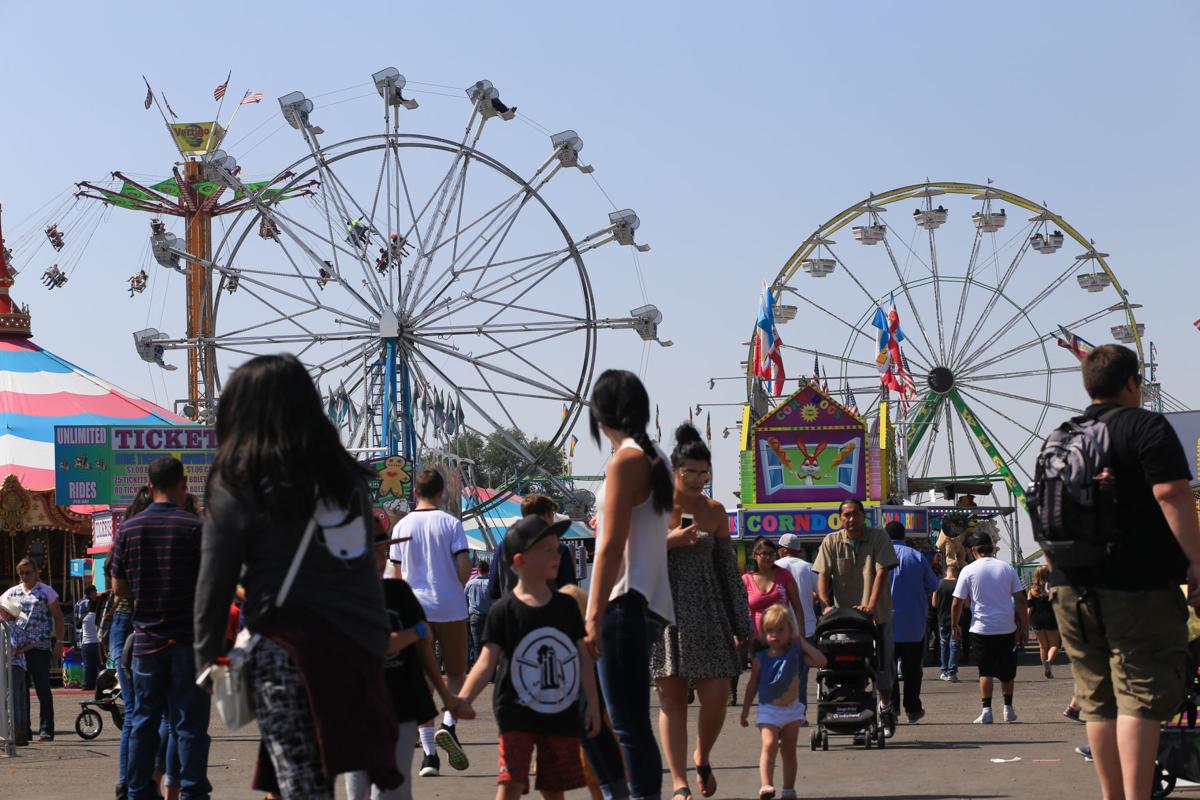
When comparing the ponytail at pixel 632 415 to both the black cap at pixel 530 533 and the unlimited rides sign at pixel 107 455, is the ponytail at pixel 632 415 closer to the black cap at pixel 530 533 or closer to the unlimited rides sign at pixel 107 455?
the black cap at pixel 530 533

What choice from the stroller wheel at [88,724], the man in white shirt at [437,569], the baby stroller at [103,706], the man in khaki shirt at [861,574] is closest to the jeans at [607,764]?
the man in white shirt at [437,569]

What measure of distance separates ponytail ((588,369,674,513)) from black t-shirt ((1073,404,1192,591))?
1410 mm

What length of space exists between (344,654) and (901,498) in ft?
101

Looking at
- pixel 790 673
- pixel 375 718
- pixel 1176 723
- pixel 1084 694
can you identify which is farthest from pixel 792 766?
pixel 375 718

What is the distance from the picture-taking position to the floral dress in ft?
23.3

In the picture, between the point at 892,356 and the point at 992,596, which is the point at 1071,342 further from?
the point at 992,596

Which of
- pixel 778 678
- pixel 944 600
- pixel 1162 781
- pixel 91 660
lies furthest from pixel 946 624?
pixel 1162 781

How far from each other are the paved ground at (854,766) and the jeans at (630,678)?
8.60 ft

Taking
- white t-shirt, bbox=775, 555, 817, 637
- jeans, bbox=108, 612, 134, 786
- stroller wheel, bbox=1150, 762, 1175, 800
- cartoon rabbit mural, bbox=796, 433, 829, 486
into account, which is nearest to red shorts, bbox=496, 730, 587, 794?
jeans, bbox=108, 612, 134, 786

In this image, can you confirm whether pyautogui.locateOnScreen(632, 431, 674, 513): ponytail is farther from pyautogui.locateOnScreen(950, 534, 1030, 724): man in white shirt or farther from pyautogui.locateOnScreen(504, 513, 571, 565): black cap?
pyautogui.locateOnScreen(950, 534, 1030, 724): man in white shirt

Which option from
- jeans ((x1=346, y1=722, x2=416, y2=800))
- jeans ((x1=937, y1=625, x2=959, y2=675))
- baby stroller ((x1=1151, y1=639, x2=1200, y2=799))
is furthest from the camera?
jeans ((x1=937, y1=625, x2=959, y2=675))

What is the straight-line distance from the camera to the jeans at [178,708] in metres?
6.85

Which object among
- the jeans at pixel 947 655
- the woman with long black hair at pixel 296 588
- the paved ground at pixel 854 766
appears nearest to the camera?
the woman with long black hair at pixel 296 588

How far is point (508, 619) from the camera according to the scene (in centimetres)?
590
